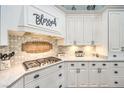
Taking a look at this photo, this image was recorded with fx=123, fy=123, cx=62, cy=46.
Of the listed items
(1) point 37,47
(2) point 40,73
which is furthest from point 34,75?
(1) point 37,47

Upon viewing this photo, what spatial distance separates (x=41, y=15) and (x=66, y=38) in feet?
4.75

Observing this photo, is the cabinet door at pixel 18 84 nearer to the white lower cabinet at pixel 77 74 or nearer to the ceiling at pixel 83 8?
the white lower cabinet at pixel 77 74

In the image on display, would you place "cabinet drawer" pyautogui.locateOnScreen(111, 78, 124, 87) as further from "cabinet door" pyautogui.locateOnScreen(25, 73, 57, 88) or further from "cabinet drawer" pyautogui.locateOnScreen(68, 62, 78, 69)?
"cabinet door" pyautogui.locateOnScreen(25, 73, 57, 88)

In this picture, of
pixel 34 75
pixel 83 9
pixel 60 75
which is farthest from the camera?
pixel 83 9

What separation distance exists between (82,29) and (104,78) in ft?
4.80

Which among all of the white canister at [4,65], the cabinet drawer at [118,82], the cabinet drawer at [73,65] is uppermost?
the white canister at [4,65]

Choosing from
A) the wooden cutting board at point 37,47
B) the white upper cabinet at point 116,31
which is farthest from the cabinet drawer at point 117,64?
the wooden cutting board at point 37,47

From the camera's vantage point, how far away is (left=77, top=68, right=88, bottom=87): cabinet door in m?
3.16

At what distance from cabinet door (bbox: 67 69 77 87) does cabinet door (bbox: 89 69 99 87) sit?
386mm

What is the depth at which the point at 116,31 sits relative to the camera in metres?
3.12

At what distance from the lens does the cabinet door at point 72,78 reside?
3176mm

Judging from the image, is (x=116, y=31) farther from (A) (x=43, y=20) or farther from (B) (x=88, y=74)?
(A) (x=43, y=20)

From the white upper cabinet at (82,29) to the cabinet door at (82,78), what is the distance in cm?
85

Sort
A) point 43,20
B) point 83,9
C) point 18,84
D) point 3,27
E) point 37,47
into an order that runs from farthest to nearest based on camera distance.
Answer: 1. point 83,9
2. point 37,47
3. point 43,20
4. point 3,27
5. point 18,84
